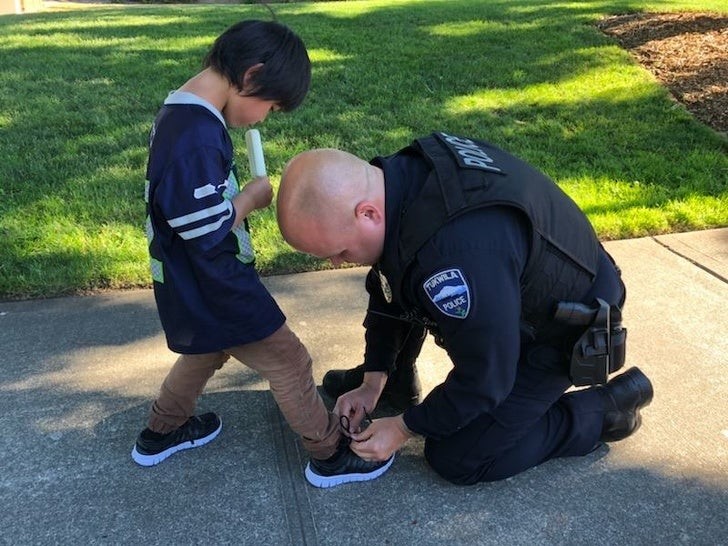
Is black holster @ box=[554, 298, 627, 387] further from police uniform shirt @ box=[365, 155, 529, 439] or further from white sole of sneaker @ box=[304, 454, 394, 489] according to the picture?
white sole of sneaker @ box=[304, 454, 394, 489]

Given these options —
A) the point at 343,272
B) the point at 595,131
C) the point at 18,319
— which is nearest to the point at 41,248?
the point at 18,319

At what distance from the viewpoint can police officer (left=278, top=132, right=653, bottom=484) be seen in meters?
1.80

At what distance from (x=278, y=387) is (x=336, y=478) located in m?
0.35

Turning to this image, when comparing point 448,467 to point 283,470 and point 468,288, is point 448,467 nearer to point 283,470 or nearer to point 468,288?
point 283,470

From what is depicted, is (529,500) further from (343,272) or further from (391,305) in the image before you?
(343,272)

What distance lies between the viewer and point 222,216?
6.44ft

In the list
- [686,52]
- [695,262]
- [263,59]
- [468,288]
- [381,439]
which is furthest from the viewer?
[686,52]

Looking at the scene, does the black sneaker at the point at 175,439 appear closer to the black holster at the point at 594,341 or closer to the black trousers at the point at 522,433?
the black trousers at the point at 522,433

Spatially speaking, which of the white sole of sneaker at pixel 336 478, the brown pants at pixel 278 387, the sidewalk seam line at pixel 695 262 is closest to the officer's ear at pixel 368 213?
the brown pants at pixel 278 387

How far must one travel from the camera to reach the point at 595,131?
561 cm

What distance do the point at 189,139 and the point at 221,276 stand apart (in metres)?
0.38

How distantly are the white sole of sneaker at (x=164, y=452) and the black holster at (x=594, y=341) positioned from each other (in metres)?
1.21

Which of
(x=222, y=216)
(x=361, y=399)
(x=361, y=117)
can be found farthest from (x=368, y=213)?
(x=361, y=117)

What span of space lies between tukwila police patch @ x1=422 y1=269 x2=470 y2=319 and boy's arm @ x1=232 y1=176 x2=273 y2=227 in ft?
1.91
